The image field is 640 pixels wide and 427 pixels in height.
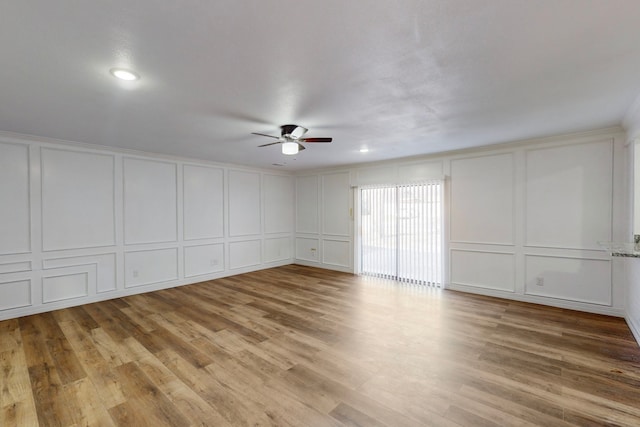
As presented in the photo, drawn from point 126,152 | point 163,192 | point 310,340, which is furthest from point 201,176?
→ point 310,340

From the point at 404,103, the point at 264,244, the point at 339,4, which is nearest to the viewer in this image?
the point at 339,4

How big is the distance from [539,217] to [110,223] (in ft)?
23.3

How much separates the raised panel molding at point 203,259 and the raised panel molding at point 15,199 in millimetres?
2367

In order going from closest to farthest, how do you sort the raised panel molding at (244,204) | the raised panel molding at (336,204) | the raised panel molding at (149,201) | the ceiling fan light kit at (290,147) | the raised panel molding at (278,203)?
the ceiling fan light kit at (290,147)
the raised panel molding at (149,201)
the raised panel molding at (244,204)
the raised panel molding at (336,204)
the raised panel molding at (278,203)

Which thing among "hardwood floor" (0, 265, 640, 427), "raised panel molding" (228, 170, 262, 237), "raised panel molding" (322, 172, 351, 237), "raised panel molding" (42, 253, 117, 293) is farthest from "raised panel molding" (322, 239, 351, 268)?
"raised panel molding" (42, 253, 117, 293)

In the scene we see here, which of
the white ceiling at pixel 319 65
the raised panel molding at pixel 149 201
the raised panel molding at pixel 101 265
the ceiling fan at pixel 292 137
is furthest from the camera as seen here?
the raised panel molding at pixel 149 201

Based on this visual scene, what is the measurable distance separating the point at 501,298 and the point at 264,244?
206 inches

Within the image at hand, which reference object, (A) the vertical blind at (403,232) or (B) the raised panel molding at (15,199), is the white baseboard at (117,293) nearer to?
(B) the raised panel molding at (15,199)

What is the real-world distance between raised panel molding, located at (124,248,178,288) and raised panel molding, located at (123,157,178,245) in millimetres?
237

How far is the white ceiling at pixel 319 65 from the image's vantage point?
1518 millimetres

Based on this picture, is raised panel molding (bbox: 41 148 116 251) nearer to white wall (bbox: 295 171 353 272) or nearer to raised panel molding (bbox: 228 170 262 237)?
raised panel molding (bbox: 228 170 262 237)

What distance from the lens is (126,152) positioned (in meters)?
4.98

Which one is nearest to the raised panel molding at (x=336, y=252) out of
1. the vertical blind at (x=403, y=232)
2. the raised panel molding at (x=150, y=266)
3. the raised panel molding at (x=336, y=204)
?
the raised panel molding at (x=336, y=204)

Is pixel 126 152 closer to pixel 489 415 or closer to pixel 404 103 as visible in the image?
pixel 404 103
